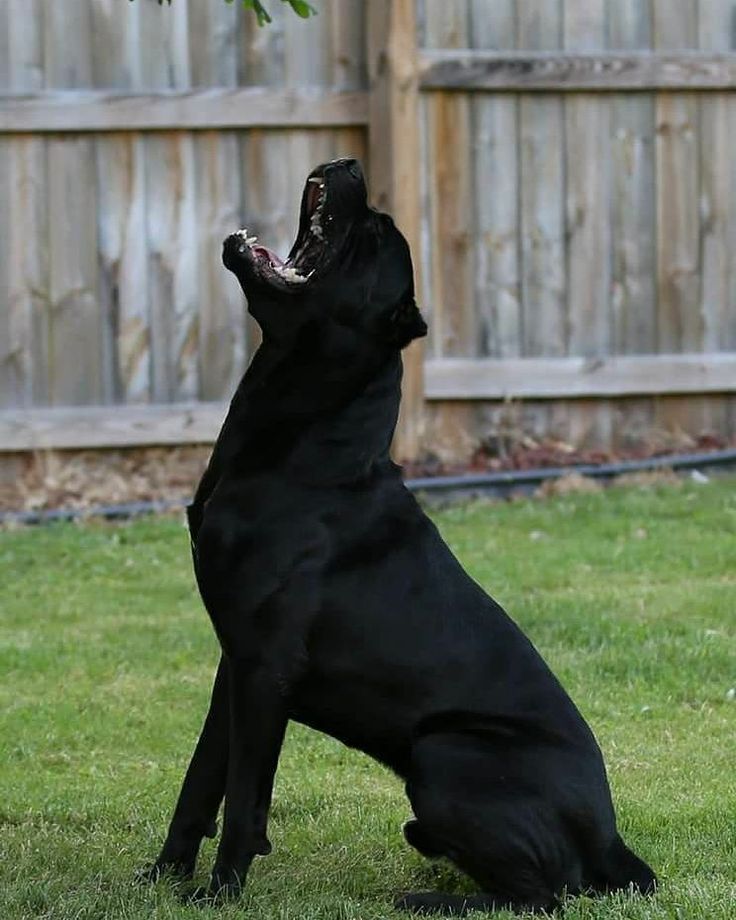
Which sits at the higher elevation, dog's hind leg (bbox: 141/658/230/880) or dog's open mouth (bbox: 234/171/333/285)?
dog's open mouth (bbox: 234/171/333/285)

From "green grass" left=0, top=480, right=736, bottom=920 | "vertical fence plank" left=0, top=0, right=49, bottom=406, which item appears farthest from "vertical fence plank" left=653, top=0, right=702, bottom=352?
"vertical fence plank" left=0, top=0, right=49, bottom=406

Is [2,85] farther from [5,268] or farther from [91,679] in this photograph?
[91,679]

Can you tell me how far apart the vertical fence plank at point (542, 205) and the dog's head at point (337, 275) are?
5.30 m

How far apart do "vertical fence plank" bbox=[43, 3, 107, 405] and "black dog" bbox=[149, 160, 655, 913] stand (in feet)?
16.0

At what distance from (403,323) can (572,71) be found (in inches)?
216

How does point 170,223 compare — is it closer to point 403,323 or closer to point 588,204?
point 588,204

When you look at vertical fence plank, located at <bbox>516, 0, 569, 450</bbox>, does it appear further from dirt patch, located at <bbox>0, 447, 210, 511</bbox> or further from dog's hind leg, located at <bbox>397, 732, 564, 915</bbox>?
Result: dog's hind leg, located at <bbox>397, 732, 564, 915</bbox>

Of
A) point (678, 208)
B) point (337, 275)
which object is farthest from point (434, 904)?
point (678, 208)

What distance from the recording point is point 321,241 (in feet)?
12.0

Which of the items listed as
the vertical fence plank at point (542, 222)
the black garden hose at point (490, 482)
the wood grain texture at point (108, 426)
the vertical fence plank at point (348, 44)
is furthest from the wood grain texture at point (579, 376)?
the vertical fence plank at point (348, 44)

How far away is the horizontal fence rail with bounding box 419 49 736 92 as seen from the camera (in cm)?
872

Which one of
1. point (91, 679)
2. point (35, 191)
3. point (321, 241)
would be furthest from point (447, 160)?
point (321, 241)

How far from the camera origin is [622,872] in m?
3.69

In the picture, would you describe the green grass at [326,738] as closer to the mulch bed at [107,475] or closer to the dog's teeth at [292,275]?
the mulch bed at [107,475]
